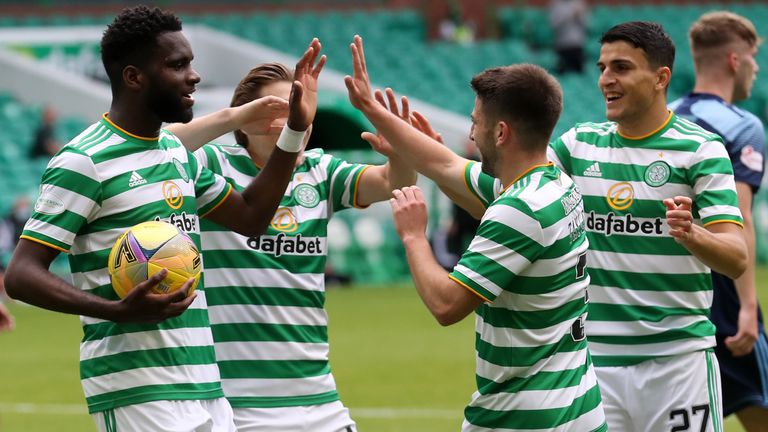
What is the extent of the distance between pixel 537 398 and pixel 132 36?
6.46 ft

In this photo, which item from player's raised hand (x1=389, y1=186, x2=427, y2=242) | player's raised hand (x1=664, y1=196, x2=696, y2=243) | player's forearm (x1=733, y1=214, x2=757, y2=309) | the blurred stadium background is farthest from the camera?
the blurred stadium background

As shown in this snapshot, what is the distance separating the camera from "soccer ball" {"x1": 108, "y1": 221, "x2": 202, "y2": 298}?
434 centimetres

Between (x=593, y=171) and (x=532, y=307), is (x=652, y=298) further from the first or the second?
(x=532, y=307)

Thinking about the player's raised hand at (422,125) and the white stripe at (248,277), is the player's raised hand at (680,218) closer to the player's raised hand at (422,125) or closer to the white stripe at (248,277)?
the player's raised hand at (422,125)

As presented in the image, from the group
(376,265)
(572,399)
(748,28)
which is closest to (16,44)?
(376,265)

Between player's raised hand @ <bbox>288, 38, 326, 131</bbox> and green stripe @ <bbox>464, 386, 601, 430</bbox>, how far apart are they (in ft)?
4.36

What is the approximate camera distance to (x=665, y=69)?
218 inches

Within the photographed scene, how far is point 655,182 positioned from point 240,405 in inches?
78.7

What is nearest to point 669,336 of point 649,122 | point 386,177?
point 649,122

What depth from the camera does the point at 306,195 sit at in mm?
5617

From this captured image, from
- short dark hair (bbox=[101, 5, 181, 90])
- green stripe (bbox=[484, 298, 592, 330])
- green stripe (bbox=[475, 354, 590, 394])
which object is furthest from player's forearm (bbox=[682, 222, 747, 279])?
short dark hair (bbox=[101, 5, 181, 90])

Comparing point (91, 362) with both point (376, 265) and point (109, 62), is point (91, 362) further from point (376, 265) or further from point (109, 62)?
point (376, 265)

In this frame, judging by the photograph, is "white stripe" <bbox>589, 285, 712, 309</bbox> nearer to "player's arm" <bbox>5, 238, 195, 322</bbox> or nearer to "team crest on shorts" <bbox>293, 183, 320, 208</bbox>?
"team crest on shorts" <bbox>293, 183, 320, 208</bbox>

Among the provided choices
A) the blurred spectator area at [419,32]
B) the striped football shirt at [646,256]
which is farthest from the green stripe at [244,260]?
the blurred spectator area at [419,32]
